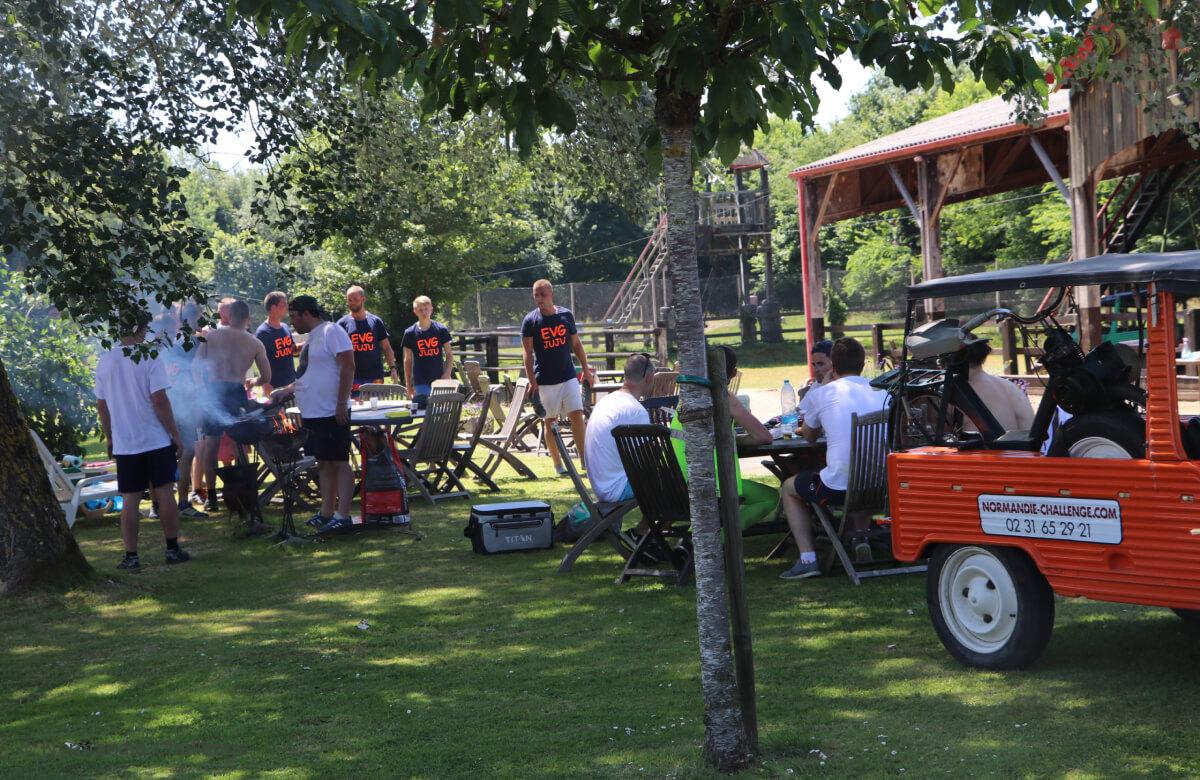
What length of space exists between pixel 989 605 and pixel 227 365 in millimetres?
7636

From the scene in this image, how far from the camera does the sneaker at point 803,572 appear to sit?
300 inches

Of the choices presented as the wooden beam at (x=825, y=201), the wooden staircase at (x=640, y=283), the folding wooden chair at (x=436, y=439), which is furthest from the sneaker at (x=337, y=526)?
the wooden staircase at (x=640, y=283)

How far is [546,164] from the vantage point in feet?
44.2

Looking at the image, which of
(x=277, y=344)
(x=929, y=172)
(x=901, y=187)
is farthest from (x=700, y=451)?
(x=901, y=187)

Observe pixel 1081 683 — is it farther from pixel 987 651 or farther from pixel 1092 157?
pixel 1092 157

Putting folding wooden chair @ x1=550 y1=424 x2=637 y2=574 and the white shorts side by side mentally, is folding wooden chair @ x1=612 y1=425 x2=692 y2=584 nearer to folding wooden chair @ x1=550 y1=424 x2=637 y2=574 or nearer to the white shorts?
folding wooden chair @ x1=550 y1=424 x2=637 y2=574

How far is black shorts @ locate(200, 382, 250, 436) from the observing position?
11.4 meters

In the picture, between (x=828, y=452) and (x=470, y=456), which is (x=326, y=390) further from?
(x=828, y=452)

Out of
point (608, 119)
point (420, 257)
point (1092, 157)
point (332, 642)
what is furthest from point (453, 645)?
point (420, 257)

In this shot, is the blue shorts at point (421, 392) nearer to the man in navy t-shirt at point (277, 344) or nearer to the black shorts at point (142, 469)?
the man in navy t-shirt at point (277, 344)

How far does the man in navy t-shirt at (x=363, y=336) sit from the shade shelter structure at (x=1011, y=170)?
8.49m

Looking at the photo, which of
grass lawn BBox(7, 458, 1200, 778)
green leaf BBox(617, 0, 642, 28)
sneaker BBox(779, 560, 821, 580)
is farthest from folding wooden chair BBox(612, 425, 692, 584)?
green leaf BBox(617, 0, 642, 28)

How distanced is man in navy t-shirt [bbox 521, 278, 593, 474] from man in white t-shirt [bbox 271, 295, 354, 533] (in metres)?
2.72

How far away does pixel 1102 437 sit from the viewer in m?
5.07
